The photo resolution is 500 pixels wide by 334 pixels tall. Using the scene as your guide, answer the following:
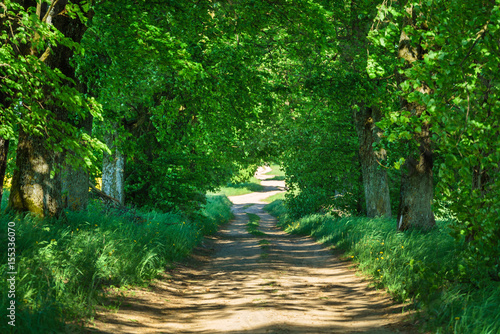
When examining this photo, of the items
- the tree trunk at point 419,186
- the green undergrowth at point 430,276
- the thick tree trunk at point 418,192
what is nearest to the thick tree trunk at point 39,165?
the green undergrowth at point 430,276

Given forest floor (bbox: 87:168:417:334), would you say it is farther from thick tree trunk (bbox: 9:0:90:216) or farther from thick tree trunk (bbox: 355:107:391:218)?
thick tree trunk (bbox: 355:107:391:218)

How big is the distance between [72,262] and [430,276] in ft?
17.0

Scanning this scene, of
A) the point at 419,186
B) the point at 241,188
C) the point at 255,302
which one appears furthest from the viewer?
the point at 241,188

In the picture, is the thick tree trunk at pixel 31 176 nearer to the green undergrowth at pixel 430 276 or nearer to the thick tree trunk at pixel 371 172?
the green undergrowth at pixel 430 276

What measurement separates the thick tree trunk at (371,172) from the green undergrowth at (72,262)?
859 cm

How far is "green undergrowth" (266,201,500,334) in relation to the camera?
17.9 feet

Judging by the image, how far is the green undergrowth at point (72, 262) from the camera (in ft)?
17.5

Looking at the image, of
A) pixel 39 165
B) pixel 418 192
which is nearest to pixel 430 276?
pixel 418 192

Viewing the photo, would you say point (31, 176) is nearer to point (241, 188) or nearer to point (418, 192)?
point (418, 192)

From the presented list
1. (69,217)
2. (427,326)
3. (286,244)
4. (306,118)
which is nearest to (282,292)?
(427,326)

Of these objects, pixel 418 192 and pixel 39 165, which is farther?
pixel 418 192

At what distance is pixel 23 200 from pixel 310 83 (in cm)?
790

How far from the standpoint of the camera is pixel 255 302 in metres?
7.62

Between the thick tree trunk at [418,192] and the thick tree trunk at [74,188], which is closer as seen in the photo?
the thick tree trunk at [418,192]
